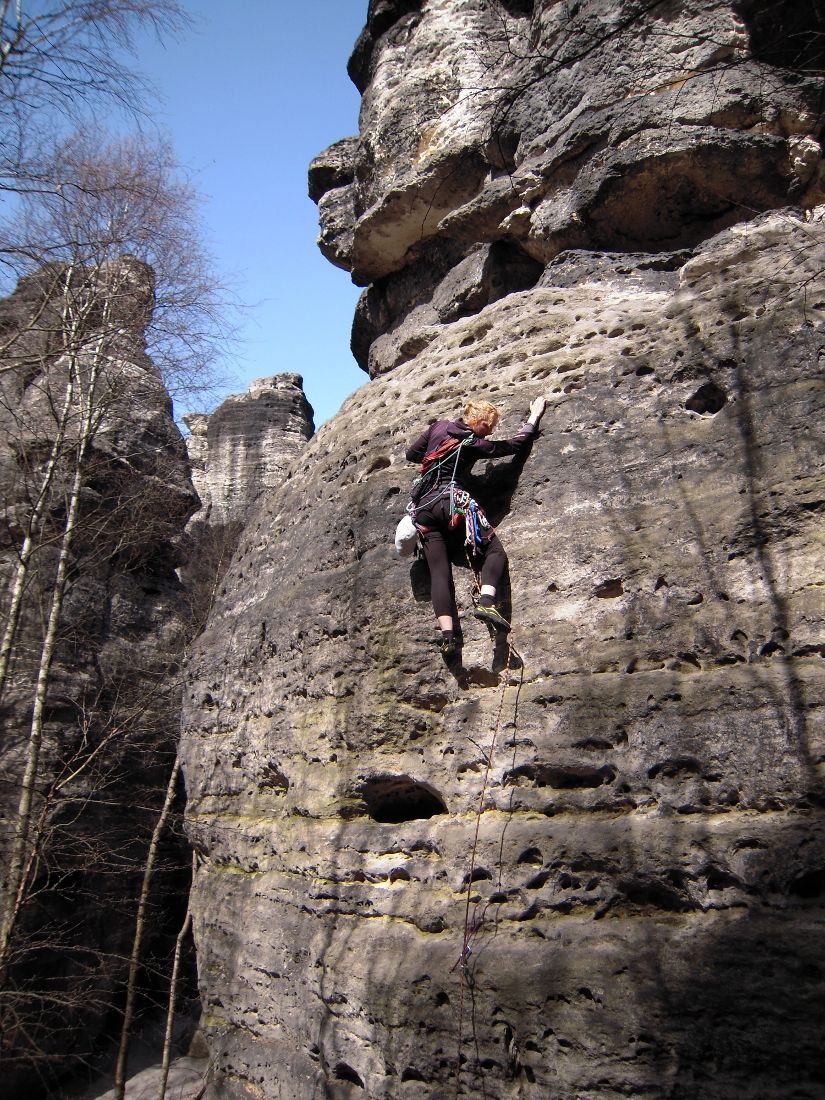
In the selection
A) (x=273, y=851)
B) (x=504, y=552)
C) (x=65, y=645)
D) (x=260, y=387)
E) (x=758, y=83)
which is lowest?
(x=273, y=851)

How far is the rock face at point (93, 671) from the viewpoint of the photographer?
29.6ft

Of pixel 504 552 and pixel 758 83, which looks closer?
pixel 504 552

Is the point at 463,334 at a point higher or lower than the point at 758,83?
lower

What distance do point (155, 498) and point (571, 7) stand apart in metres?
8.58

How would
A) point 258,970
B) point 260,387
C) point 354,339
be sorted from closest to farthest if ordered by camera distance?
1. point 258,970
2. point 354,339
3. point 260,387

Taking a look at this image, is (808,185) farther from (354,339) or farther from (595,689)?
(354,339)

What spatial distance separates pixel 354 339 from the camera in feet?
31.3

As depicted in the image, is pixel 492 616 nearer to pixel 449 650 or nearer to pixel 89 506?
pixel 449 650

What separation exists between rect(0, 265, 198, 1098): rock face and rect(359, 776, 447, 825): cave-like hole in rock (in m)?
5.37

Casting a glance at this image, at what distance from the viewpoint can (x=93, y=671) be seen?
10.8 meters

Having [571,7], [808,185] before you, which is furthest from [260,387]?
[808,185]

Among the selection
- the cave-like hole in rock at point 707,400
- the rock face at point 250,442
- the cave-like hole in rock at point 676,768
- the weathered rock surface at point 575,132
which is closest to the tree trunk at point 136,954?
the cave-like hole in rock at point 676,768

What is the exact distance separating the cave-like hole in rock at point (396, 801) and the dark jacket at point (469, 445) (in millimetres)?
1708

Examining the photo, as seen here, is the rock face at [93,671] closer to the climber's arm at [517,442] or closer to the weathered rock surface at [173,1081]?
the weathered rock surface at [173,1081]
